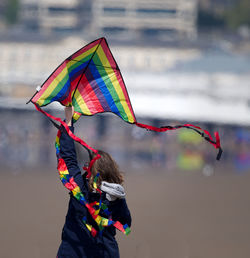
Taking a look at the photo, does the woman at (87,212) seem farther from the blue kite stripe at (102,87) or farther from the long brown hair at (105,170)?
the blue kite stripe at (102,87)

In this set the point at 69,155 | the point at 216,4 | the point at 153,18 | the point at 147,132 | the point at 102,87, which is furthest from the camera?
the point at 216,4

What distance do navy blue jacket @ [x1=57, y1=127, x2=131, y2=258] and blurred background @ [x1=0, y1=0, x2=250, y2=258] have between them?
14.2ft

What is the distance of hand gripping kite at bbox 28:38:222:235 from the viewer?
591cm

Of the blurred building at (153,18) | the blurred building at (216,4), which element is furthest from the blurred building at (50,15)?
the blurred building at (216,4)

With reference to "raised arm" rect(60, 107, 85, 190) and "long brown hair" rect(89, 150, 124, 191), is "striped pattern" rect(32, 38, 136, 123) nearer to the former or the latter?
"raised arm" rect(60, 107, 85, 190)

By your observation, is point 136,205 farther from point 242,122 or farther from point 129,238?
point 242,122

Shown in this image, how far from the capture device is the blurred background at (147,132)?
40.4 feet

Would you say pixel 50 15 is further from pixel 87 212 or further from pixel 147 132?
pixel 87 212

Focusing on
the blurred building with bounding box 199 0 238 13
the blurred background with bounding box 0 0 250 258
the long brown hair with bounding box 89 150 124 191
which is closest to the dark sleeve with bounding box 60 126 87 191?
the long brown hair with bounding box 89 150 124 191

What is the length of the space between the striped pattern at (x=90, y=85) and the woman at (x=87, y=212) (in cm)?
47

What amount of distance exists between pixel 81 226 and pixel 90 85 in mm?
1075

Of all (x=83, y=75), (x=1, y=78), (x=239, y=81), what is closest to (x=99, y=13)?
(x=1, y=78)

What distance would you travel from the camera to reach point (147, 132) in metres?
51.6

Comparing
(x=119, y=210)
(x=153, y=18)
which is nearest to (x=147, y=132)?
(x=119, y=210)
